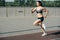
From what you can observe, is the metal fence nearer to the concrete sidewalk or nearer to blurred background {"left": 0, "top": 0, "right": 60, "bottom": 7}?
blurred background {"left": 0, "top": 0, "right": 60, "bottom": 7}

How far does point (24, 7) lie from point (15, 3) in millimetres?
1151

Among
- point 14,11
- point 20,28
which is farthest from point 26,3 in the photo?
point 20,28

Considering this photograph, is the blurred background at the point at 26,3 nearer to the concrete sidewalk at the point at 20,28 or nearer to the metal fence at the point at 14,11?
the metal fence at the point at 14,11

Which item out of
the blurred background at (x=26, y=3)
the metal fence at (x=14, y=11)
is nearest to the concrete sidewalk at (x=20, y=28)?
the metal fence at (x=14, y=11)

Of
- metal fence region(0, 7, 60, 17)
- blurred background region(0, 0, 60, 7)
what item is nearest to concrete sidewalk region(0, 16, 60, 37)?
metal fence region(0, 7, 60, 17)

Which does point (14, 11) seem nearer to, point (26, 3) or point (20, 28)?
point (26, 3)

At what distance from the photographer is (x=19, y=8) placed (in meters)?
25.4

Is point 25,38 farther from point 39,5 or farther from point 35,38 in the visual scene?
point 39,5

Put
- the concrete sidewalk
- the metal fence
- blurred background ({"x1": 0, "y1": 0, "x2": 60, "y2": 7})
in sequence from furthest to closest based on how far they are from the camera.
Answer: 1. blurred background ({"x1": 0, "y1": 0, "x2": 60, "y2": 7})
2. the metal fence
3. the concrete sidewalk

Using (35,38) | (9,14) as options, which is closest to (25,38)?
(35,38)

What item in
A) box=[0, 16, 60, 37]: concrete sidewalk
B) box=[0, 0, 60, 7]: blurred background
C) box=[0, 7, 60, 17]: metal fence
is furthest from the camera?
box=[0, 0, 60, 7]: blurred background

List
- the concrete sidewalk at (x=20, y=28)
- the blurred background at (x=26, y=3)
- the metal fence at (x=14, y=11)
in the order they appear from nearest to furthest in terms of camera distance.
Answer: the concrete sidewalk at (x=20, y=28) < the metal fence at (x=14, y=11) < the blurred background at (x=26, y=3)

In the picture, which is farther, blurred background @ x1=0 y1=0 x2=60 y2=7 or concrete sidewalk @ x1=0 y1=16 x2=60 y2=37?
blurred background @ x1=0 y1=0 x2=60 y2=7

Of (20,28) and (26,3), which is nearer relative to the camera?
(20,28)
